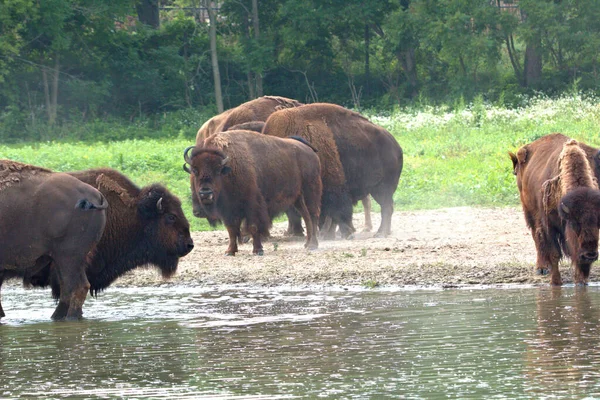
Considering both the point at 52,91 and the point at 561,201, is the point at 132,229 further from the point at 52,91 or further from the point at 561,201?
the point at 52,91

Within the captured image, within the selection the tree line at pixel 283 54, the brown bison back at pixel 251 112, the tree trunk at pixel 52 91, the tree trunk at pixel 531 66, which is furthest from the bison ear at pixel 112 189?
the tree trunk at pixel 531 66

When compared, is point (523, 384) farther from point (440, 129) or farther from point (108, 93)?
point (108, 93)

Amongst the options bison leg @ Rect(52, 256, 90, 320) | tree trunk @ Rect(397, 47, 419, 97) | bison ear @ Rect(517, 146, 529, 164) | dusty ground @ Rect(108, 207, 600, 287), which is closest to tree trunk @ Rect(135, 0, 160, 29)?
tree trunk @ Rect(397, 47, 419, 97)

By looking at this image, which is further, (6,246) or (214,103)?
(214,103)

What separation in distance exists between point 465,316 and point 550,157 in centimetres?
288

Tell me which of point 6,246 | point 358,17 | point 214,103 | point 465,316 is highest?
point 358,17

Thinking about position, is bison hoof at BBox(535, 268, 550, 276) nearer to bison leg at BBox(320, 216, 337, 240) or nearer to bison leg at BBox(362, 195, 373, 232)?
bison leg at BBox(320, 216, 337, 240)

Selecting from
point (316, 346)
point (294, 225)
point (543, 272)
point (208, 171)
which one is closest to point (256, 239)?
point (208, 171)

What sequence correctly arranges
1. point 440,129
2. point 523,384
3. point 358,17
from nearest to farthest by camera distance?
point 523,384, point 440,129, point 358,17

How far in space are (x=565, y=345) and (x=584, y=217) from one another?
104 inches

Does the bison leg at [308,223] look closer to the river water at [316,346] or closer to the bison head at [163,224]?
the river water at [316,346]

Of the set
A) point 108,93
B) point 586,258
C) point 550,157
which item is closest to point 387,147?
point 550,157

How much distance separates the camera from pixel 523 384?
21.8 feet

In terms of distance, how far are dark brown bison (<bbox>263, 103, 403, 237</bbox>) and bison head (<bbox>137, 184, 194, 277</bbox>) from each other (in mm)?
5636
